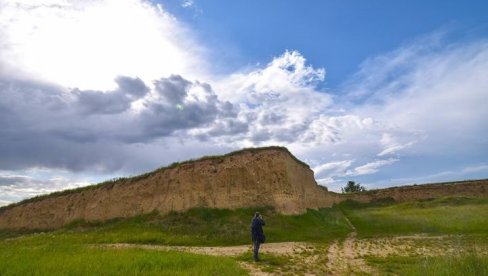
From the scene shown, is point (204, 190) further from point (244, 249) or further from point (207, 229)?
point (244, 249)

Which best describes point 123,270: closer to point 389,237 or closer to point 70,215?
point 389,237

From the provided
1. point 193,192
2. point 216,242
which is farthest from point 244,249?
point 193,192

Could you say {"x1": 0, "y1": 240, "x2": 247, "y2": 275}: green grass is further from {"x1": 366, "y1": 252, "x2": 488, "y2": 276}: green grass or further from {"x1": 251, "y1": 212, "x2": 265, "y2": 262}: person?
{"x1": 366, "y1": 252, "x2": 488, "y2": 276}: green grass

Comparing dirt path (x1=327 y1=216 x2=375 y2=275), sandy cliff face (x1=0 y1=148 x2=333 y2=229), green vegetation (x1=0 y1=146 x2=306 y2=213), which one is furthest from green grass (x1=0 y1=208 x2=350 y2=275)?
green vegetation (x1=0 y1=146 x2=306 y2=213)

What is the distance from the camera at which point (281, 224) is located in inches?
1078

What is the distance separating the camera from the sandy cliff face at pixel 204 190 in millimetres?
31156

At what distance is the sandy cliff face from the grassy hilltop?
1.20m

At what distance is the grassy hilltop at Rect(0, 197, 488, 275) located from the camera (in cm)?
1151

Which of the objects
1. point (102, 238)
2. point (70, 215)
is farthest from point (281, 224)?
point (70, 215)

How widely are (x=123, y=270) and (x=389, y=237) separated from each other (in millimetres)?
20344

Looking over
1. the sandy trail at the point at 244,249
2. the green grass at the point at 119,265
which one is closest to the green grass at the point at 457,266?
the green grass at the point at 119,265

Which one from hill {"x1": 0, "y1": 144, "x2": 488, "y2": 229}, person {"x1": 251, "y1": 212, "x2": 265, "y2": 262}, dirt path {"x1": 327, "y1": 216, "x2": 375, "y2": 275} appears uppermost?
hill {"x1": 0, "y1": 144, "x2": 488, "y2": 229}

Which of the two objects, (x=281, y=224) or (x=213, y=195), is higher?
(x=213, y=195)

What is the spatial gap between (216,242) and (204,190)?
862cm
